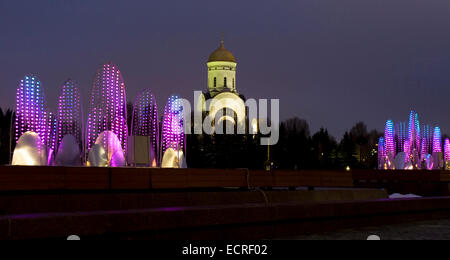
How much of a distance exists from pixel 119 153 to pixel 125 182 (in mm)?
2581

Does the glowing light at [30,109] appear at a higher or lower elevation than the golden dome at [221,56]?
lower

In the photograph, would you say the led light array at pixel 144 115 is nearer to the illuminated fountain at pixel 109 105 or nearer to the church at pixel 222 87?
the illuminated fountain at pixel 109 105

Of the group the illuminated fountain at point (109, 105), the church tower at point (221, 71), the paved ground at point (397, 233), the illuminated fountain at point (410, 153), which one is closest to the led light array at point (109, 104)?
the illuminated fountain at point (109, 105)

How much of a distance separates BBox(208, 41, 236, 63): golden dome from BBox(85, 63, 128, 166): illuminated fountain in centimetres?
8523

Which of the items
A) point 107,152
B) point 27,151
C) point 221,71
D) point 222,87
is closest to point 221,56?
point 221,71

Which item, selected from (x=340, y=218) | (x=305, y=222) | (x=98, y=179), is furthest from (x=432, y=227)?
(x=98, y=179)

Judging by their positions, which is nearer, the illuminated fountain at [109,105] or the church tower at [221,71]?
the illuminated fountain at [109,105]

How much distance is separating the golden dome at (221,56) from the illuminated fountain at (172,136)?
82762 millimetres

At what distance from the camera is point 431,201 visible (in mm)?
19250

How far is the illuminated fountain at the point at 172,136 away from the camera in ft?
55.1

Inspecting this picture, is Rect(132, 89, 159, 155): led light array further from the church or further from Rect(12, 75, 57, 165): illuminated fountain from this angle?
the church
